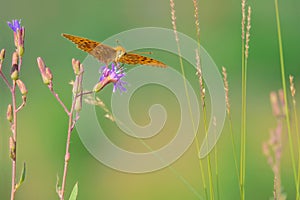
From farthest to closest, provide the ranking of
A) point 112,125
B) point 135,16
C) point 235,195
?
point 135,16 < point 112,125 < point 235,195

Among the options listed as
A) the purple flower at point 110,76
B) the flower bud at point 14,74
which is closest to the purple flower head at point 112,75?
the purple flower at point 110,76

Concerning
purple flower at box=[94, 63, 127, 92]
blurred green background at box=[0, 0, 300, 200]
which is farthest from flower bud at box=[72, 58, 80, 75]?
blurred green background at box=[0, 0, 300, 200]

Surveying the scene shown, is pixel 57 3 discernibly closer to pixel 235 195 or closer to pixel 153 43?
pixel 153 43

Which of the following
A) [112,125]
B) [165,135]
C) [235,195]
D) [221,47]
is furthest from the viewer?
[221,47]

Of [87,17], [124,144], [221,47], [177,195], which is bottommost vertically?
[177,195]

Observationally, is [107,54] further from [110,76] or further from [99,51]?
[110,76]

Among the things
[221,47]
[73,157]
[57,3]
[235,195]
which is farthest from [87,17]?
[235,195]

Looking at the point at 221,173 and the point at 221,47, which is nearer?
the point at 221,173

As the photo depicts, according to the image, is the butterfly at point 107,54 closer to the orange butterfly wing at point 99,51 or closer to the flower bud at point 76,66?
the orange butterfly wing at point 99,51
